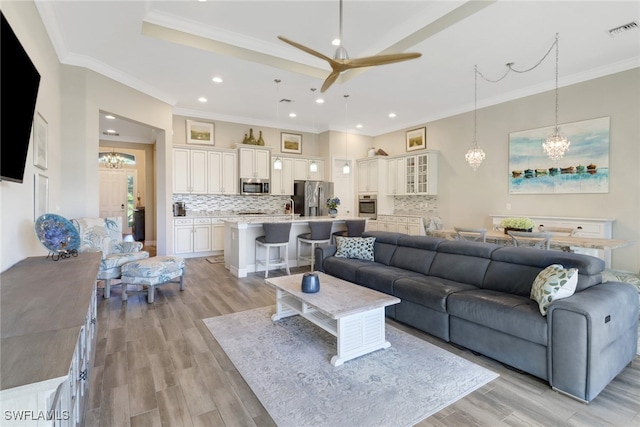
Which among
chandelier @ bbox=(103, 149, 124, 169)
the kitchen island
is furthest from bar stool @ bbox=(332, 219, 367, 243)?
chandelier @ bbox=(103, 149, 124, 169)

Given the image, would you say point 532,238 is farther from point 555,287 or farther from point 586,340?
point 586,340

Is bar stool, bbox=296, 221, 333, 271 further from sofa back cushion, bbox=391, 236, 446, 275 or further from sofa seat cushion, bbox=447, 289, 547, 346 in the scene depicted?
sofa seat cushion, bbox=447, 289, 547, 346

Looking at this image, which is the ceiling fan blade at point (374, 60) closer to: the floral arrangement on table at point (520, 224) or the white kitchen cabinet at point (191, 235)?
the floral arrangement on table at point (520, 224)

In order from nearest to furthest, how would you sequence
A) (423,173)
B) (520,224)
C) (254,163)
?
(520,224)
(423,173)
(254,163)

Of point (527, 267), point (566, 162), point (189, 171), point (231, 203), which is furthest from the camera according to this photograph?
point (231, 203)

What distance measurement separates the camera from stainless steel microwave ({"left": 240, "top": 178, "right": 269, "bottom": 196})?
7.46 metres

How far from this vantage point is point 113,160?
9758 millimetres

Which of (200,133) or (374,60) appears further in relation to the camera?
(200,133)

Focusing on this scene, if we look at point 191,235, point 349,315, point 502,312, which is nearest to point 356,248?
point 349,315

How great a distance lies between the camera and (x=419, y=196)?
25.7 feet

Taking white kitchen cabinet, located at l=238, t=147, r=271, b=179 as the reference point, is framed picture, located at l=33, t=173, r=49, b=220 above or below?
below

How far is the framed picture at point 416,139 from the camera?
7598mm

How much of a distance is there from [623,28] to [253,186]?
668cm

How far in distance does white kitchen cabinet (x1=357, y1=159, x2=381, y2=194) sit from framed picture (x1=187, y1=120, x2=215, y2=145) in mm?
3951
